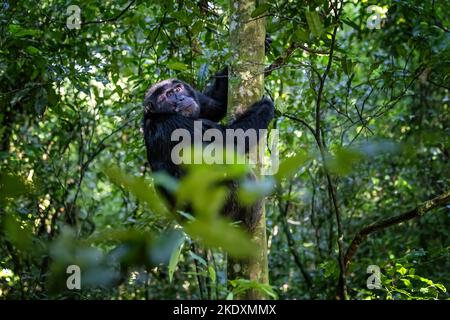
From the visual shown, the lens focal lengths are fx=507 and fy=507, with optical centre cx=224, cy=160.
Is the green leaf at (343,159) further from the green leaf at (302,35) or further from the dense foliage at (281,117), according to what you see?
the green leaf at (302,35)

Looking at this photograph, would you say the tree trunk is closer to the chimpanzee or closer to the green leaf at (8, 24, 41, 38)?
the chimpanzee

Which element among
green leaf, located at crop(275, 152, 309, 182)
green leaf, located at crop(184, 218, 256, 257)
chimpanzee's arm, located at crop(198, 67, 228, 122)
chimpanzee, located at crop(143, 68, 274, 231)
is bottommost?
green leaf, located at crop(184, 218, 256, 257)

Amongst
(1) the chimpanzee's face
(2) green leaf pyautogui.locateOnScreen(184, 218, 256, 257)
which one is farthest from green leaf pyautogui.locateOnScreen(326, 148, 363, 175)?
(1) the chimpanzee's face

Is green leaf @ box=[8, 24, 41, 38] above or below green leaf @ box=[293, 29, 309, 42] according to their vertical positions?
above

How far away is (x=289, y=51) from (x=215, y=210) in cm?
357

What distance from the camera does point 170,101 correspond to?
4.51 metres

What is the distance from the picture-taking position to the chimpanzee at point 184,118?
373 centimetres

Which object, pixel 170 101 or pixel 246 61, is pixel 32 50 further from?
pixel 246 61

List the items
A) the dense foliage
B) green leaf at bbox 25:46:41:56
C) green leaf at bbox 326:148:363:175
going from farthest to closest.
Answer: green leaf at bbox 25:46:41:56 < the dense foliage < green leaf at bbox 326:148:363:175

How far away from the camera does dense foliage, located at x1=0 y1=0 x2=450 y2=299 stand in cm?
409

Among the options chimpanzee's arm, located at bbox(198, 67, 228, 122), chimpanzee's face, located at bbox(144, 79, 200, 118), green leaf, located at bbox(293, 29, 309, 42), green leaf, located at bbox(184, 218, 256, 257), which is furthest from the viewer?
chimpanzee's arm, located at bbox(198, 67, 228, 122)
